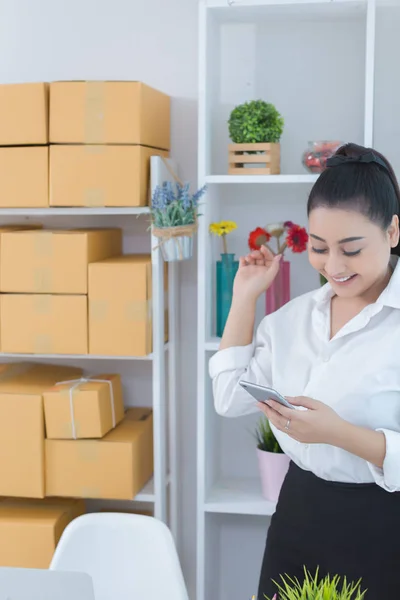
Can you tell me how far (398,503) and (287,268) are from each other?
0.94m

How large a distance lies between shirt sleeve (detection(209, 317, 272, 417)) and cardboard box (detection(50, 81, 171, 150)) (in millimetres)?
756

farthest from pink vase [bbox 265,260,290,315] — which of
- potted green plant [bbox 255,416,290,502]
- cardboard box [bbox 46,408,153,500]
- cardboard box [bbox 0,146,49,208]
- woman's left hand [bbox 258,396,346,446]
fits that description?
woman's left hand [bbox 258,396,346,446]

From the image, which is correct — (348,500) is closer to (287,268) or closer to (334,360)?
(334,360)

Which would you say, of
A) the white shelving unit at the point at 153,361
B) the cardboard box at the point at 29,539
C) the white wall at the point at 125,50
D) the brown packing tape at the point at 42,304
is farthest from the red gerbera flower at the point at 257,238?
the cardboard box at the point at 29,539

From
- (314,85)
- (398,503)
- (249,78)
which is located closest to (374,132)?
(314,85)

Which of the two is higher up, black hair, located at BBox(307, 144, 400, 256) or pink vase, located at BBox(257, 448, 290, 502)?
black hair, located at BBox(307, 144, 400, 256)

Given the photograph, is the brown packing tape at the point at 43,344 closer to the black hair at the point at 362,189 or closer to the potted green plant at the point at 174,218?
the potted green plant at the point at 174,218

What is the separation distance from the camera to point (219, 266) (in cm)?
248

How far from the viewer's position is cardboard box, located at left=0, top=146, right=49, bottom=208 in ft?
7.78

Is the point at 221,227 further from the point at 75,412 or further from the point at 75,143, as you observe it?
the point at 75,412

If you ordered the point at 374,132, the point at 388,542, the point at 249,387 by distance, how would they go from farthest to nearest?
the point at 374,132
the point at 388,542
the point at 249,387

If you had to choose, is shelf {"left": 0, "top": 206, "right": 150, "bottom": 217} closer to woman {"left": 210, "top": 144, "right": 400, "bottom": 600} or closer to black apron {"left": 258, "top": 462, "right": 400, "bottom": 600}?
woman {"left": 210, "top": 144, "right": 400, "bottom": 600}

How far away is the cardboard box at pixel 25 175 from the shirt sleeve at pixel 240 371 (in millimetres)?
823

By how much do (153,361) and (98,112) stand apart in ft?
2.46
